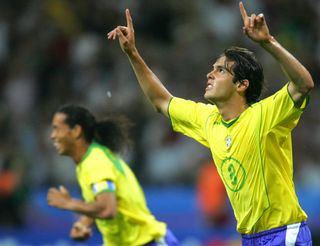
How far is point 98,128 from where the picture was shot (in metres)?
8.05

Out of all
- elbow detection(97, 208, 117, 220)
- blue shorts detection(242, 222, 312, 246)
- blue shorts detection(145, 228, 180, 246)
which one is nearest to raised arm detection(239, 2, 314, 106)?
blue shorts detection(242, 222, 312, 246)

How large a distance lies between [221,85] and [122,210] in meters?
1.90

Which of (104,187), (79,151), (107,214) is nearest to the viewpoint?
(107,214)

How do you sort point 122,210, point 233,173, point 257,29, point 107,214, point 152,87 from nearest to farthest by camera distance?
point 257,29
point 233,173
point 152,87
point 107,214
point 122,210

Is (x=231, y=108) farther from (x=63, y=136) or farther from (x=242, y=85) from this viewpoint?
(x=63, y=136)

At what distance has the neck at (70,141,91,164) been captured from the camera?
790 cm

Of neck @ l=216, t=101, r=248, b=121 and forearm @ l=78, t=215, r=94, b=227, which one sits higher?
forearm @ l=78, t=215, r=94, b=227

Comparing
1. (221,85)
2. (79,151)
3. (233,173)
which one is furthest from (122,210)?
(221,85)

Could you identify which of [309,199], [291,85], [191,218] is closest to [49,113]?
[191,218]

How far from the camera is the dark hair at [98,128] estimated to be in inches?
316

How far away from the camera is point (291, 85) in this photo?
5.56 meters

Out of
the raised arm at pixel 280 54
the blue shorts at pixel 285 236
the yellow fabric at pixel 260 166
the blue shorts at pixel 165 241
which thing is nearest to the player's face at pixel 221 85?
the yellow fabric at pixel 260 166

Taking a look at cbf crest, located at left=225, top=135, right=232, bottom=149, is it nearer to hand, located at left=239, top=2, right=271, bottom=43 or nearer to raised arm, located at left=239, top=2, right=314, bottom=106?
raised arm, located at left=239, top=2, right=314, bottom=106

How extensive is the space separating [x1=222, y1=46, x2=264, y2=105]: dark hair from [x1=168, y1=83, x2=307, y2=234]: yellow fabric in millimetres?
198
